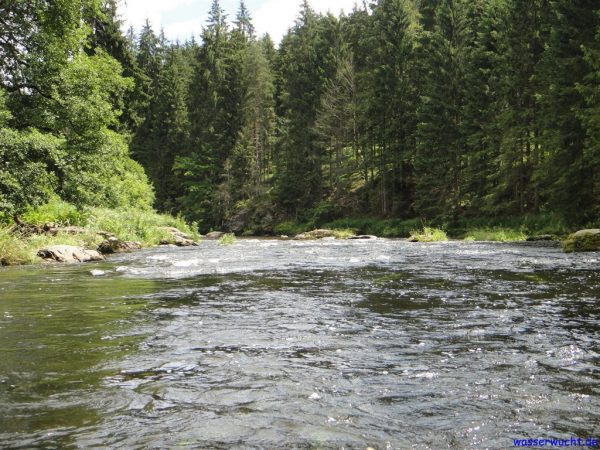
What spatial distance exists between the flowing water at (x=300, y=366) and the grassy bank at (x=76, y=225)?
5.92 m

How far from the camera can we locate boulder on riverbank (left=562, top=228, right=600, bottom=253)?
1658cm

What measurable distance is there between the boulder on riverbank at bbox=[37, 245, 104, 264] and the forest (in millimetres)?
2466

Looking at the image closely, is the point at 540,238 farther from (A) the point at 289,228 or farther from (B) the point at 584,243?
(A) the point at 289,228

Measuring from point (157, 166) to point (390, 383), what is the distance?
61.4 meters

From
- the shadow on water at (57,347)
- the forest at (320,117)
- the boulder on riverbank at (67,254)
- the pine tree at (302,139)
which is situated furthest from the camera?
the pine tree at (302,139)

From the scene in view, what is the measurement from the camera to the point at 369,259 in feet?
52.1

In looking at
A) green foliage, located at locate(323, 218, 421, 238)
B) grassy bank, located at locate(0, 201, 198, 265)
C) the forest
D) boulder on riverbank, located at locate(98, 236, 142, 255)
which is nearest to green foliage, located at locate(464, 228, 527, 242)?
the forest

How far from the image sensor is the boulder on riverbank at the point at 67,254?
15344 mm

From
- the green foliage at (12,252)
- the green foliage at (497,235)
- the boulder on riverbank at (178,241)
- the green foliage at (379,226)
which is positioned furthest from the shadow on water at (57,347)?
the green foliage at (379,226)

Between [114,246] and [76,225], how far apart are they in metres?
2.11

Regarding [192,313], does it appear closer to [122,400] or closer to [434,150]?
[122,400]

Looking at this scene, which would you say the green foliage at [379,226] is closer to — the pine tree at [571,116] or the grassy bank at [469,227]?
the grassy bank at [469,227]

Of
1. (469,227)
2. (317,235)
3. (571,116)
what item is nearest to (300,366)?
(571,116)

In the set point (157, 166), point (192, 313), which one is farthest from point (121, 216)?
point (157, 166)
